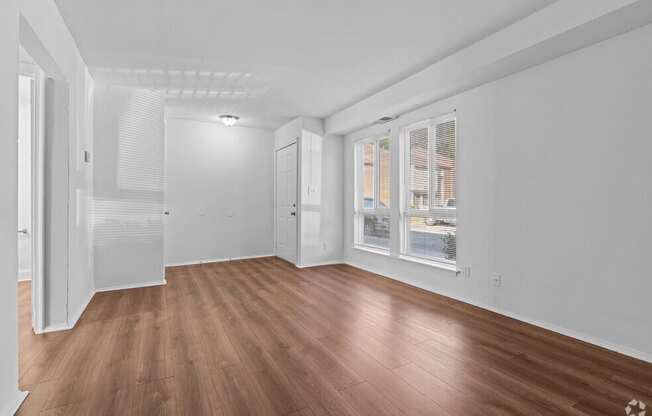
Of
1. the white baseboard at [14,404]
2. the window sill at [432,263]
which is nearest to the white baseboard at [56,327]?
the white baseboard at [14,404]

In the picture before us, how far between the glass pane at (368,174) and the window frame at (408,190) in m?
0.86

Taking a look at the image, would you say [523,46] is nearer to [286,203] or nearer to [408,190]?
Result: [408,190]

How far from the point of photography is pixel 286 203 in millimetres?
6379

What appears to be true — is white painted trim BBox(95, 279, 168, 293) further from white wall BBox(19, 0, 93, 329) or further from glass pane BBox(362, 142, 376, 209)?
glass pane BBox(362, 142, 376, 209)

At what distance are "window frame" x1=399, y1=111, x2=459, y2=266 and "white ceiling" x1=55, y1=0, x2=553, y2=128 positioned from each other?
2.43ft

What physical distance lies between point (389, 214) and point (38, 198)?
13.9 ft

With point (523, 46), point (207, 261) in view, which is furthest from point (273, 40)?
point (207, 261)

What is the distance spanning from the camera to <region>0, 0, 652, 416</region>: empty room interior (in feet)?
6.48

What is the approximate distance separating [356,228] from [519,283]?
308 centimetres

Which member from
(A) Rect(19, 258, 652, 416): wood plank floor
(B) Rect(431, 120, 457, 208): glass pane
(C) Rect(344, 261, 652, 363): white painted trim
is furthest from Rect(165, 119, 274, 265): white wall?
(C) Rect(344, 261, 652, 363): white painted trim

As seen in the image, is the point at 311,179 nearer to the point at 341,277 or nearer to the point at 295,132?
the point at 295,132

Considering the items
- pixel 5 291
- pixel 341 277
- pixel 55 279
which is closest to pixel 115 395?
pixel 5 291

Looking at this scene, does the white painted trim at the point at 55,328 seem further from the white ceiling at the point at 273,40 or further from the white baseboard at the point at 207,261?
the white baseboard at the point at 207,261

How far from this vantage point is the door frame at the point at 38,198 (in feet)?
9.18
